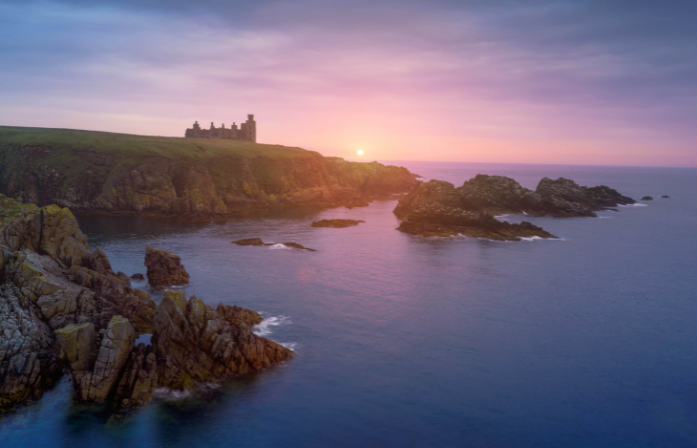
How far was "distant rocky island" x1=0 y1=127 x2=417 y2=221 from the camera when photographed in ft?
422

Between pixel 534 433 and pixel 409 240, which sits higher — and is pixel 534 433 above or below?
below

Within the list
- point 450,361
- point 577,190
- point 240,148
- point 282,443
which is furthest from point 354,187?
point 282,443

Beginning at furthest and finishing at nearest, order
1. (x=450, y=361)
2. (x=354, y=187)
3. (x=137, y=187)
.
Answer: (x=354, y=187) → (x=137, y=187) → (x=450, y=361)

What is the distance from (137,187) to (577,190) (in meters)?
149

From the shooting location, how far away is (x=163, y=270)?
209ft

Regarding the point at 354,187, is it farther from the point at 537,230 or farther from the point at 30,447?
Result: the point at 30,447

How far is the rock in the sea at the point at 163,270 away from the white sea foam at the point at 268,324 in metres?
18.5

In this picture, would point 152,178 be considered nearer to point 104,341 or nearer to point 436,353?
point 104,341

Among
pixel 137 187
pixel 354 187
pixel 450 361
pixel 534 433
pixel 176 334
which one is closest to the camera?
pixel 534 433

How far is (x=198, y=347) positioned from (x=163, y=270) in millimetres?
27706

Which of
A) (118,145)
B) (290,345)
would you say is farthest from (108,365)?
(118,145)

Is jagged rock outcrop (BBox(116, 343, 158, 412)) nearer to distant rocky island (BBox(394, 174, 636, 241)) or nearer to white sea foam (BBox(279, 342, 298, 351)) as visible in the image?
white sea foam (BBox(279, 342, 298, 351))

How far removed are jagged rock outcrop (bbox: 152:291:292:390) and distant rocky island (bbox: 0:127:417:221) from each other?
83.4 m

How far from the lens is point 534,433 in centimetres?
3331
